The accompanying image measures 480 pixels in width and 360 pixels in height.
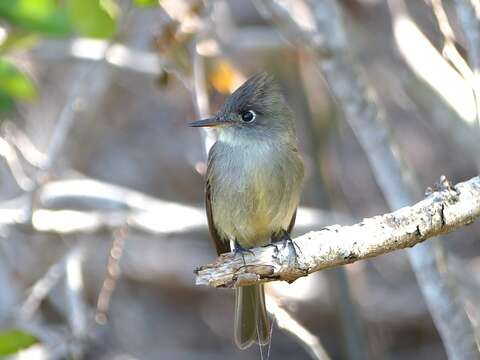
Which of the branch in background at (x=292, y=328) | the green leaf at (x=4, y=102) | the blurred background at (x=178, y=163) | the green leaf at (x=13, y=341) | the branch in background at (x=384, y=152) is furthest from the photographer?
the green leaf at (x=4, y=102)

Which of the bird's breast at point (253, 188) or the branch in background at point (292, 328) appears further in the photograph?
the bird's breast at point (253, 188)

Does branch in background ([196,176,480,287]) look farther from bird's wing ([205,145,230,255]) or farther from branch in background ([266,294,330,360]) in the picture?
bird's wing ([205,145,230,255])

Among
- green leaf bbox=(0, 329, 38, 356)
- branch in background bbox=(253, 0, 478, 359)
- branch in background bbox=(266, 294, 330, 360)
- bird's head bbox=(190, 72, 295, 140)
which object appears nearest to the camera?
branch in background bbox=(266, 294, 330, 360)

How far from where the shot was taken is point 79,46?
19.1 ft

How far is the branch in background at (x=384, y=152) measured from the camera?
414 cm

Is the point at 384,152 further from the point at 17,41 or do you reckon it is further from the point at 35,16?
the point at 17,41

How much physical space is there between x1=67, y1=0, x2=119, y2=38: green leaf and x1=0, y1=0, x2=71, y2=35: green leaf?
106 mm

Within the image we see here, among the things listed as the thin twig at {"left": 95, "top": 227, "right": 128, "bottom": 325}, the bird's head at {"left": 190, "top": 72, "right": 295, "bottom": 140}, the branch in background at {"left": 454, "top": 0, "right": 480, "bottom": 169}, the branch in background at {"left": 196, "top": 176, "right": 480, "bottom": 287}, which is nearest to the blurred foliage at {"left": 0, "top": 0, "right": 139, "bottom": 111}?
the bird's head at {"left": 190, "top": 72, "right": 295, "bottom": 140}

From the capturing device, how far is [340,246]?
2.98 meters

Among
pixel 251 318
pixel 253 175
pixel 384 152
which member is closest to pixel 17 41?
pixel 253 175

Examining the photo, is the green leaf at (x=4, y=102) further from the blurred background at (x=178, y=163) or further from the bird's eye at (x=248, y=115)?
the bird's eye at (x=248, y=115)

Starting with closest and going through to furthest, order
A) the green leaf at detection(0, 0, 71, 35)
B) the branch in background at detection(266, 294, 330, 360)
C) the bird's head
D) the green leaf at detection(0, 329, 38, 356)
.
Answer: the branch in background at detection(266, 294, 330, 360), the green leaf at detection(0, 329, 38, 356), the green leaf at detection(0, 0, 71, 35), the bird's head

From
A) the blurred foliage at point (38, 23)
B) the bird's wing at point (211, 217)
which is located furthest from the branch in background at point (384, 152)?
the blurred foliage at point (38, 23)

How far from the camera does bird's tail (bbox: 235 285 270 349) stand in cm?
439
